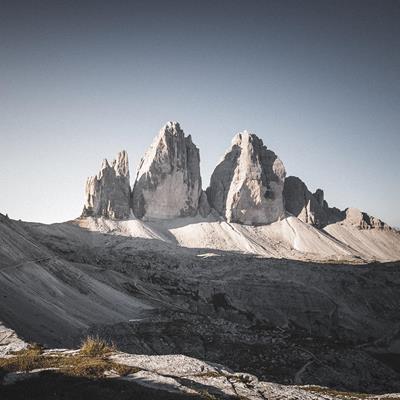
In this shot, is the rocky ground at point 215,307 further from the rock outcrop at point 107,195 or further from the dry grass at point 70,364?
the rock outcrop at point 107,195

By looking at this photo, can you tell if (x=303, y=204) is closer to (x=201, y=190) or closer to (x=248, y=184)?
(x=248, y=184)

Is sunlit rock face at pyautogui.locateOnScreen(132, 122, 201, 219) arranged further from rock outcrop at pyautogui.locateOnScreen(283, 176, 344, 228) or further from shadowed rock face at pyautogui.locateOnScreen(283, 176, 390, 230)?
shadowed rock face at pyautogui.locateOnScreen(283, 176, 390, 230)

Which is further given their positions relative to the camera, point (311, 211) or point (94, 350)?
point (311, 211)

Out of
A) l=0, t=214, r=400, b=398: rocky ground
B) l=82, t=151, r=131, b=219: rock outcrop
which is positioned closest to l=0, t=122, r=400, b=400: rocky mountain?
l=0, t=214, r=400, b=398: rocky ground

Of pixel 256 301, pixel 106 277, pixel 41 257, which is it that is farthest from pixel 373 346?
pixel 41 257

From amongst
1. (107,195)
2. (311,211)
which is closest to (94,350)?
(107,195)

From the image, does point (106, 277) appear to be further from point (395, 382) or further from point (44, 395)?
point (44, 395)

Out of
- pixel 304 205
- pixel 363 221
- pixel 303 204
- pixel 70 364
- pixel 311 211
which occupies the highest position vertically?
pixel 303 204
